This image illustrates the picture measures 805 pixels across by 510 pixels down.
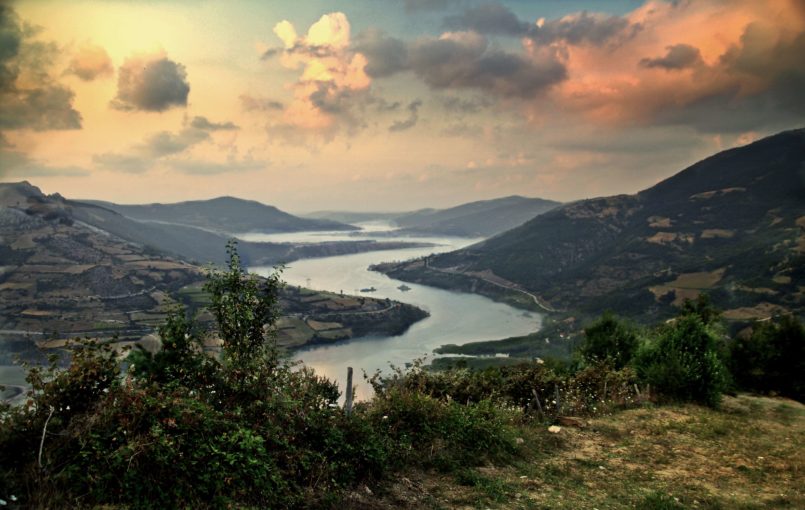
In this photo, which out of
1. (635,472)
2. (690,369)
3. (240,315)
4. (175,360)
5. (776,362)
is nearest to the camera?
(175,360)

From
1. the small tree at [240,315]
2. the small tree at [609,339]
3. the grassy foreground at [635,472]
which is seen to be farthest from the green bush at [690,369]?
the small tree at [240,315]

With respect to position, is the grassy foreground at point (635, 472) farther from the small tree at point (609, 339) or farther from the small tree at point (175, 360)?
the small tree at point (609, 339)

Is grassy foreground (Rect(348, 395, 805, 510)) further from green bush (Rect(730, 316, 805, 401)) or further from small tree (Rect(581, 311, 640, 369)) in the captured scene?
small tree (Rect(581, 311, 640, 369))

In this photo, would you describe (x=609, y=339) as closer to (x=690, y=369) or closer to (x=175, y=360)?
(x=690, y=369)

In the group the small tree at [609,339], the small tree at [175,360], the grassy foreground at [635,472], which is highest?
the small tree at [175,360]

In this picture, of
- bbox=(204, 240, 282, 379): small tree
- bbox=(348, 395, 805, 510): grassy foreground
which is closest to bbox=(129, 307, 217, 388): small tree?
bbox=(204, 240, 282, 379): small tree

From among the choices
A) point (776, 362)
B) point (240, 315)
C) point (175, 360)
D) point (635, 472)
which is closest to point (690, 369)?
point (635, 472)
